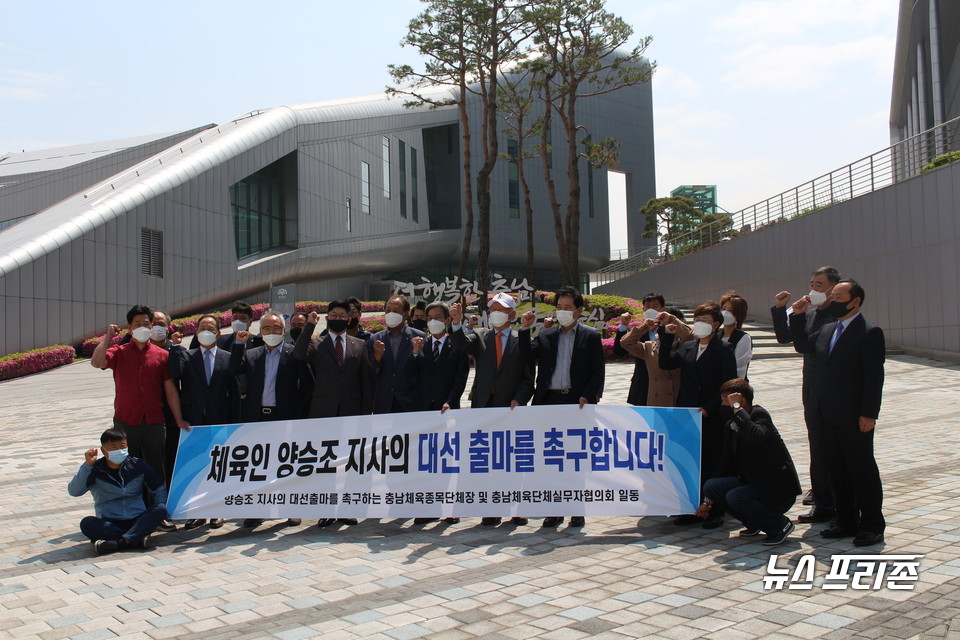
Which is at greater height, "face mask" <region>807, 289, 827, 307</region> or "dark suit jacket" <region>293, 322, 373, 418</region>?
"face mask" <region>807, 289, 827, 307</region>

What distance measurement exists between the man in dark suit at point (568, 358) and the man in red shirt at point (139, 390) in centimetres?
307

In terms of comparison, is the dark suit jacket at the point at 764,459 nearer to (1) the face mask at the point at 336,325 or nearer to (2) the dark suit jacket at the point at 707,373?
(2) the dark suit jacket at the point at 707,373

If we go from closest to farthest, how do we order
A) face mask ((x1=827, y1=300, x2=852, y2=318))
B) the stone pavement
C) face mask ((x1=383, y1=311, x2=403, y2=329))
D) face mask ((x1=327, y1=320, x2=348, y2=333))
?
the stone pavement, face mask ((x1=827, y1=300, x2=852, y2=318)), face mask ((x1=327, y1=320, x2=348, y2=333)), face mask ((x1=383, y1=311, x2=403, y2=329))

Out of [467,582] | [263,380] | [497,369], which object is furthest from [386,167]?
[467,582]

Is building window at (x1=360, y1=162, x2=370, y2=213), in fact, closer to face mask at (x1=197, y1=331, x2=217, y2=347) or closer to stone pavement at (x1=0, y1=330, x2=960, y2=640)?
stone pavement at (x1=0, y1=330, x2=960, y2=640)

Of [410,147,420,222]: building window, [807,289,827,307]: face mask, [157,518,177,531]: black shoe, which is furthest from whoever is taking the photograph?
[410,147,420,222]: building window

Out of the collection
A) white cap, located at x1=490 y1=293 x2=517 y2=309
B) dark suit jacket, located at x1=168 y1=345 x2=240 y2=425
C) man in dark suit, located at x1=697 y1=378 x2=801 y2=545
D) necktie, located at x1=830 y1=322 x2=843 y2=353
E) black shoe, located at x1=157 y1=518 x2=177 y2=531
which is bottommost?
black shoe, located at x1=157 y1=518 x2=177 y2=531

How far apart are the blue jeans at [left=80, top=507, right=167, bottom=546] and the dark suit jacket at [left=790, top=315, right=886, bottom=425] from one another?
496 cm

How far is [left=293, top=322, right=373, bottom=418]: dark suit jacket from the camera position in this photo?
6.75 m

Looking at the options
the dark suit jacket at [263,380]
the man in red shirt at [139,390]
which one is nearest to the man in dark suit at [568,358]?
the dark suit jacket at [263,380]

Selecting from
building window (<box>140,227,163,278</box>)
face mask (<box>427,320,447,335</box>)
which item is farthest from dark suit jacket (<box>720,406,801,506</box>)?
building window (<box>140,227,163,278</box>)

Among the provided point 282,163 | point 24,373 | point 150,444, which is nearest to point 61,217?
point 24,373

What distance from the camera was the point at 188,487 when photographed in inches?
254

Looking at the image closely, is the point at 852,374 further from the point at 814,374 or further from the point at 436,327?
the point at 436,327
